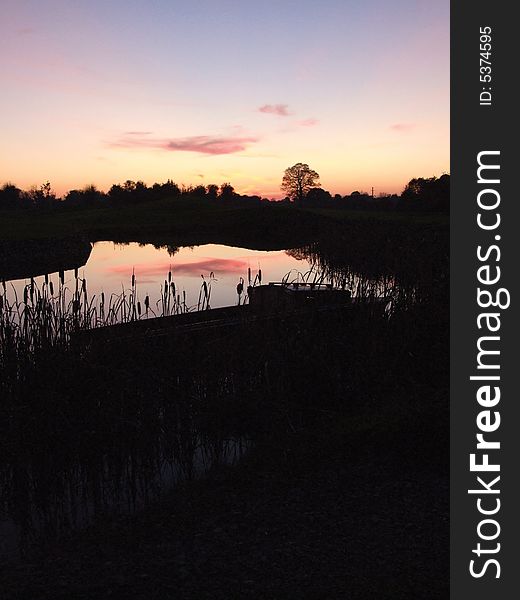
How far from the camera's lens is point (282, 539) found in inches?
223

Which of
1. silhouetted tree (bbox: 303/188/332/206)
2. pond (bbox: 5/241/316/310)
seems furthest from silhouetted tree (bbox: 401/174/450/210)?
silhouetted tree (bbox: 303/188/332/206)

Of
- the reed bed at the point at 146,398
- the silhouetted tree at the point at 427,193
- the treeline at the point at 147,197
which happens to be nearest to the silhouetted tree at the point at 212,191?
the treeline at the point at 147,197

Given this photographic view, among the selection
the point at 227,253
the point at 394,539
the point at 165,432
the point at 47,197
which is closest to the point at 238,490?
the point at 165,432

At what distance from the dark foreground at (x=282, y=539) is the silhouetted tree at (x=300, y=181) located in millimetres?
107576

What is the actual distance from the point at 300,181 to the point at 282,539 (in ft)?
363

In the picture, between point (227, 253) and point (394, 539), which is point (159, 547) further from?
point (227, 253)

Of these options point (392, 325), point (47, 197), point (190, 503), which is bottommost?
point (190, 503)

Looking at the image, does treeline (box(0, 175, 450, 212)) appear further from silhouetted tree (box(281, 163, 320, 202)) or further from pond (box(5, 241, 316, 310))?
pond (box(5, 241, 316, 310))

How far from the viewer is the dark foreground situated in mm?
4926

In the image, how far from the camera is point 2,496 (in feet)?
22.5

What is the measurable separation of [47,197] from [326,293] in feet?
410

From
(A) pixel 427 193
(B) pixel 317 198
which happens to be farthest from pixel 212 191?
(A) pixel 427 193

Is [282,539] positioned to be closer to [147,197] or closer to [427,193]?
[427,193]

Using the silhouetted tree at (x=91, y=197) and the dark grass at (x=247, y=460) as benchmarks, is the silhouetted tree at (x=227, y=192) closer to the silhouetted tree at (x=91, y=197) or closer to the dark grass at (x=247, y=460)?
the silhouetted tree at (x=91, y=197)
